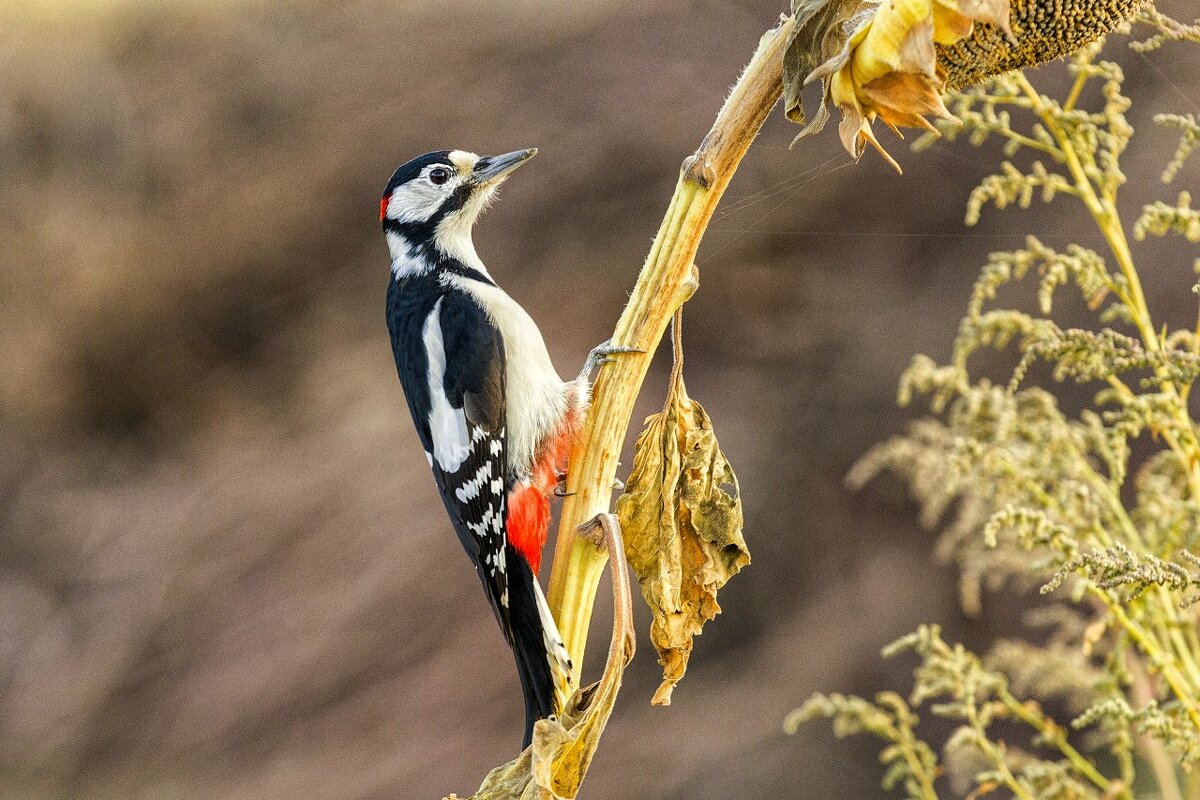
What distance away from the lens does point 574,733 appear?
917 millimetres

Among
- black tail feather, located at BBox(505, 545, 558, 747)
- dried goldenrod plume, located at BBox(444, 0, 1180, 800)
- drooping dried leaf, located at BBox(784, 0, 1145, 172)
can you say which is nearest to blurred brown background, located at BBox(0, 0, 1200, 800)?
black tail feather, located at BBox(505, 545, 558, 747)

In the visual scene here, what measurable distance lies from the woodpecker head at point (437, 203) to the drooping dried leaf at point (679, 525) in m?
0.79

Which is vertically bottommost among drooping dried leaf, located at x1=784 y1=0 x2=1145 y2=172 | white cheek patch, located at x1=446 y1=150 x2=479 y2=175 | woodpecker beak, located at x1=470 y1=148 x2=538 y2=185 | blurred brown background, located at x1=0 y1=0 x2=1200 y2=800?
drooping dried leaf, located at x1=784 y1=0 x2=1145 y2=172

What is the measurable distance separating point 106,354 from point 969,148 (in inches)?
97.5

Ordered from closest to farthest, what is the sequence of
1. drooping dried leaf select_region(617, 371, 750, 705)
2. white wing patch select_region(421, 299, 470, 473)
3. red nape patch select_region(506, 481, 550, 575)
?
drooping dried leaf select_region(617, 371, 750, 705), red nape patch select_region(506, 481, 550, 575), white wing patch select_region(421, 299, 470, 473)

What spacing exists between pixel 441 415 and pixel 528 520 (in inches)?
10.3

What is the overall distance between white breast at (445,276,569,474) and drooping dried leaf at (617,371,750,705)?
538 millimetres

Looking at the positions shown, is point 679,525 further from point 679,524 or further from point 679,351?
point 679,351

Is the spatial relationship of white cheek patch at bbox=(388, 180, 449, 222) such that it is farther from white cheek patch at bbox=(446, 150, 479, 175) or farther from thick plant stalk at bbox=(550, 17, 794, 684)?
thick plant stalk at bbox=(550, 17, 794, 684)

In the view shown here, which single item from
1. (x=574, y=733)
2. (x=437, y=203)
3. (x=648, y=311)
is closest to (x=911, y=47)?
(x=648, y=311)

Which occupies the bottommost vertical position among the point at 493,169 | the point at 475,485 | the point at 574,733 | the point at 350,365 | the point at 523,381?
the point at 574,733

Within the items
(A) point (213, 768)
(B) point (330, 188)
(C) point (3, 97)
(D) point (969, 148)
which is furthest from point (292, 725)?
(D) point (969, 148)

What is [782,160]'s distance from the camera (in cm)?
315

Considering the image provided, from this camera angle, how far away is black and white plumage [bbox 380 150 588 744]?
5.01 ft
